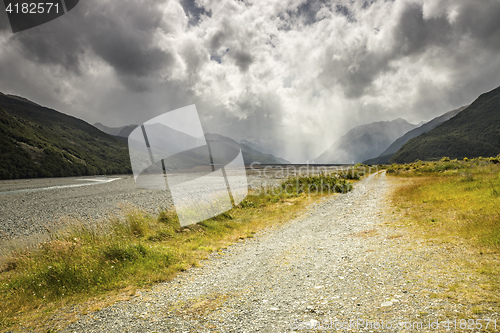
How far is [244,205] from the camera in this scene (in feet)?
68.2

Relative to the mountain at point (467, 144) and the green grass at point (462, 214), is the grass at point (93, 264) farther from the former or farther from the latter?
the mountain at point (467, 144)

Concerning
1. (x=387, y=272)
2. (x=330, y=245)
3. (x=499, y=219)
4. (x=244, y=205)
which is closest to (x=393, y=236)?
(x=330, y=245)

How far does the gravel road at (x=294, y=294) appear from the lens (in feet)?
13.0

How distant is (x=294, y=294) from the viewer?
511cm

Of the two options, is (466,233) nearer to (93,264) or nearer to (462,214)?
(462,214)

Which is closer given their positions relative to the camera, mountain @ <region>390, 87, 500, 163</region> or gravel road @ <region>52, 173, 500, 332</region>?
gravel road @ <region>52, 173, 500, 332</region>

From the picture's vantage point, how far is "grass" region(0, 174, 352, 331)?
560 cm

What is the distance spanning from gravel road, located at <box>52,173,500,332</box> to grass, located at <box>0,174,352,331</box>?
0.99 meters

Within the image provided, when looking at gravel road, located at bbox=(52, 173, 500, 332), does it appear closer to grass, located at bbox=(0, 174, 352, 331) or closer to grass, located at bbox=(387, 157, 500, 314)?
grass, located at bbox=(387, 157, 500, 314)

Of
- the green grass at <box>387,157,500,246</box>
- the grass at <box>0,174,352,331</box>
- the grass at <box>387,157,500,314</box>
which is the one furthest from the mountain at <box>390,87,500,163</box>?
the grass at <box>0,174,352,331</box>

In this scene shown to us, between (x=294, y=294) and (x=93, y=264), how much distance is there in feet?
20.2

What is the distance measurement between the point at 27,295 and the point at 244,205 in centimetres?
1571

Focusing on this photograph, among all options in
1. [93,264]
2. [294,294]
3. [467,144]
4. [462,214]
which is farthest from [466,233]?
[467,144]

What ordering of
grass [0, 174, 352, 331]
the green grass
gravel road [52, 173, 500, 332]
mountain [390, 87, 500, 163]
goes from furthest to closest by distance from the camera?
mountain [390, 87, 500, 163]
the green grass
grass [0, 174, 352, 331]
gravel road [52, 173, 500, 332]
